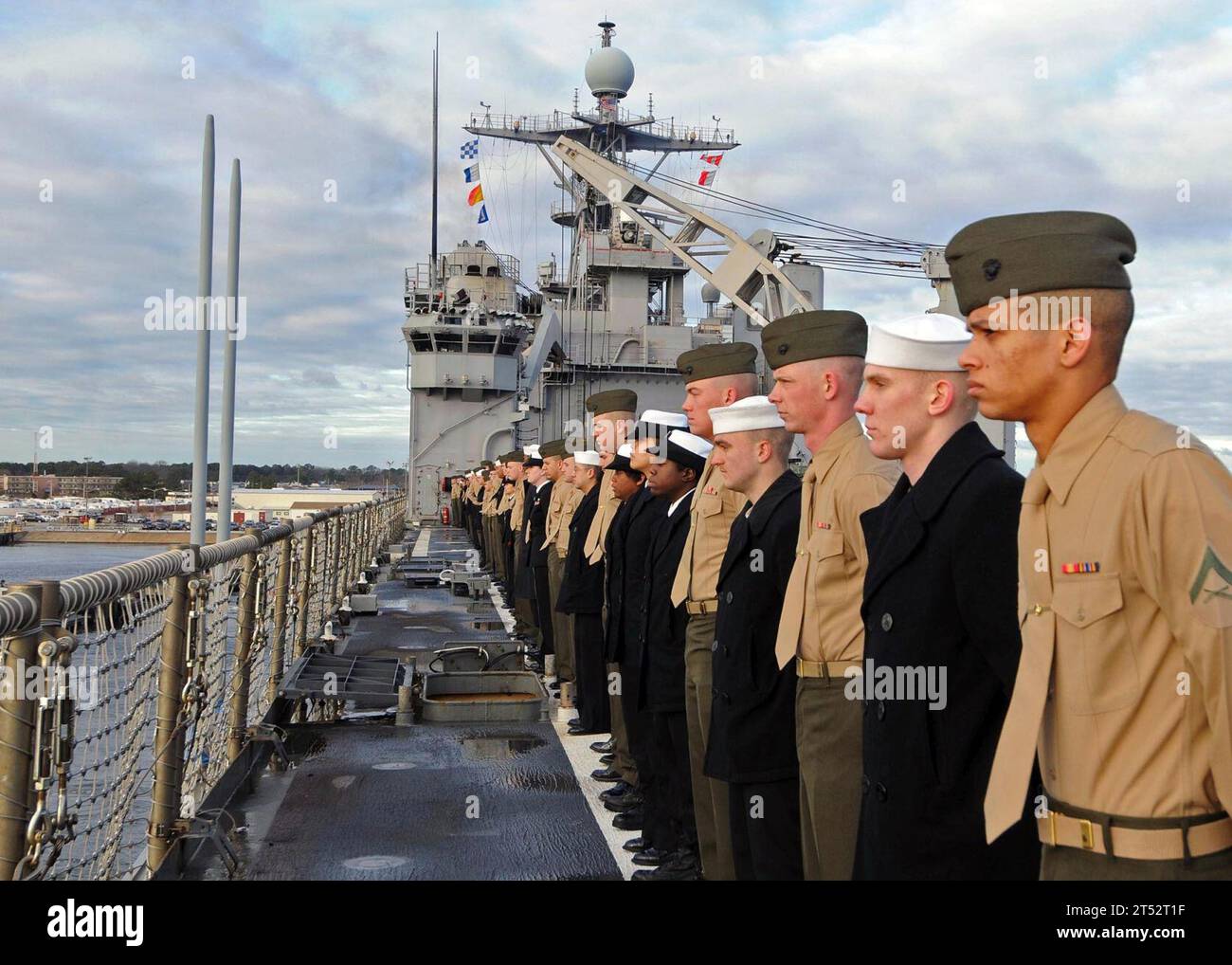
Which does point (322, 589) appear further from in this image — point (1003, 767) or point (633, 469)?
point (1003, 767)

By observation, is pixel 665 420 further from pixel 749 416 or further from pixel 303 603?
pixel 303 603

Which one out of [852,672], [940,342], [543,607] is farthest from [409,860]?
[543,607]

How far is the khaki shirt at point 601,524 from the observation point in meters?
6.56

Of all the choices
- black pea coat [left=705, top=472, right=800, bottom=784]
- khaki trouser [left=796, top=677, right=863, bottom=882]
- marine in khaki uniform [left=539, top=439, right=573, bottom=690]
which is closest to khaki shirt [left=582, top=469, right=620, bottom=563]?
marine in khaki uniform [left=539, top=439, right=573, bottom=690]

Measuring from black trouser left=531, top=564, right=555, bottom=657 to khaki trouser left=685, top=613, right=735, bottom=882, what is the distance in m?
5.47

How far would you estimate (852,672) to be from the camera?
2756 millimetres

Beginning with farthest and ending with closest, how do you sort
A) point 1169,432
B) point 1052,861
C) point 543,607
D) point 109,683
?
point 543,607 → point 109,683 → point 1052,861 → point 1169,432

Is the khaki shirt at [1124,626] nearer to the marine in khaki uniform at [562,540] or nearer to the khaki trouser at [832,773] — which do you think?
the khaki trouser at [832,773]

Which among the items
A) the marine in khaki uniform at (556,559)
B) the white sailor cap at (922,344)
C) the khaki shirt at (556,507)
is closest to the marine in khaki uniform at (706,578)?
the white sailor cap at (922,344)

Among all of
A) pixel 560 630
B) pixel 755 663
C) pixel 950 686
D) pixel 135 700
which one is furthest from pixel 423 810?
pixel 560 630

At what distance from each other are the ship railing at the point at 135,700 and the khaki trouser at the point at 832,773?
66.3 inches

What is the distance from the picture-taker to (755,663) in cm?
317

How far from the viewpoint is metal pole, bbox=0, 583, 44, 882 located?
2359 mm
